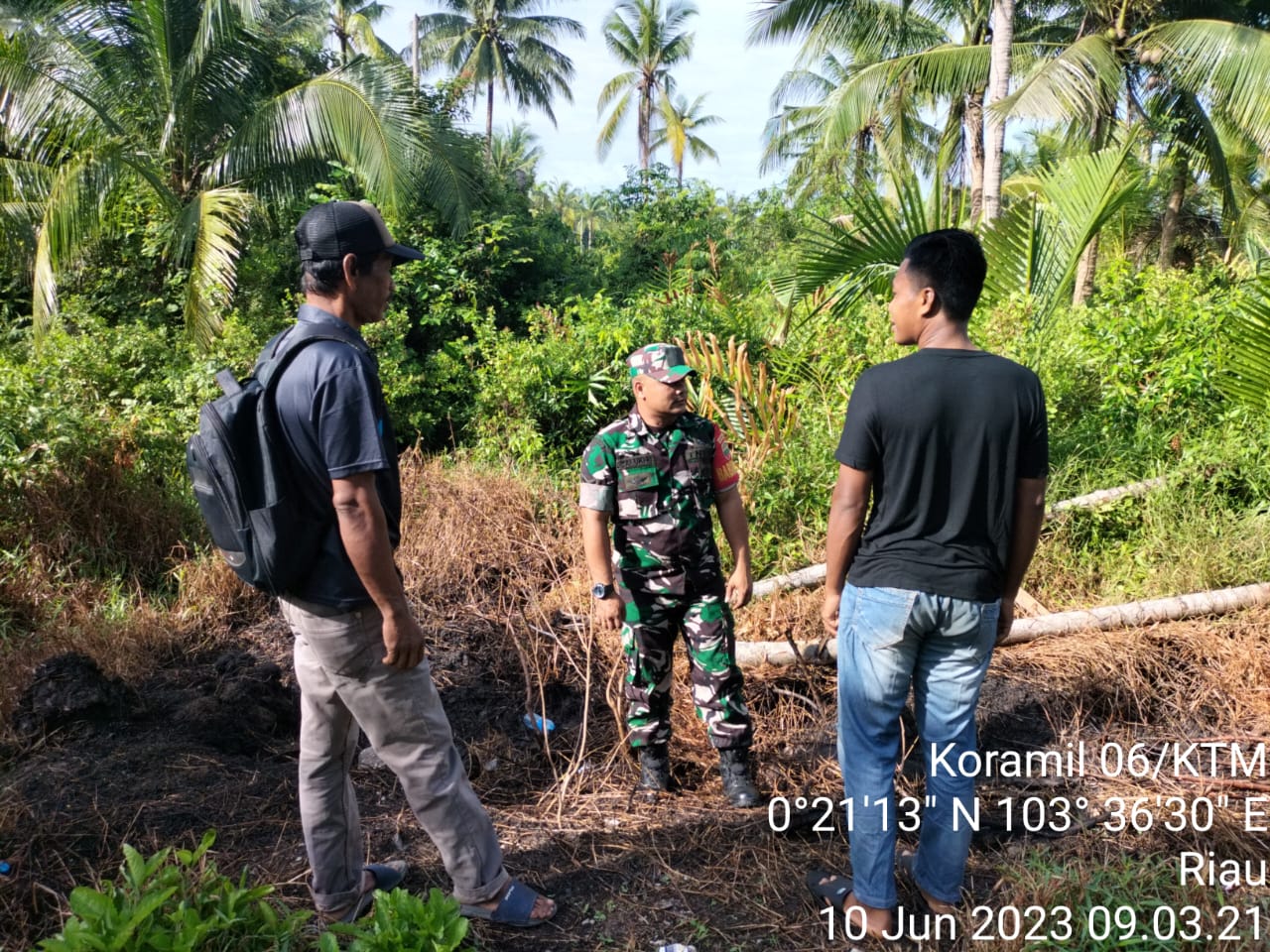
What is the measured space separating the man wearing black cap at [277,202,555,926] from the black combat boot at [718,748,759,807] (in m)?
0.90

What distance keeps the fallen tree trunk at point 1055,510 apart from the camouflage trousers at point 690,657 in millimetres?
1278

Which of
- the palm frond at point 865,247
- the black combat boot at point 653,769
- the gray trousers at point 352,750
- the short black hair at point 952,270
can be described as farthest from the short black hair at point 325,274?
the palm frond at point 865,247

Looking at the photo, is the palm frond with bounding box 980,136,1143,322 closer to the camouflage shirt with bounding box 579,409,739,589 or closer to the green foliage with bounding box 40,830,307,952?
the camouflage shirt with bounding box 579,409,739,589

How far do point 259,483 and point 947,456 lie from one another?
1688mm

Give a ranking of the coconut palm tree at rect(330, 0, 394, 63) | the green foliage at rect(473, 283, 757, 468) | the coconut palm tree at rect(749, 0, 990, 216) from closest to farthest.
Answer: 1. the green foliage at rect(473, 283, 757, 468)
2. the coconut palm tree at rect(749, 0, 990, 216)
3. the coconut palm tree at rect(330, 0, 394, 63)

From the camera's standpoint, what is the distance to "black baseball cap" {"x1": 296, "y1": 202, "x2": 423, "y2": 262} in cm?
220

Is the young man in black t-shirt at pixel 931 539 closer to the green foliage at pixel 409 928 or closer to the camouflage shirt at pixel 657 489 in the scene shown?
the camouflage shirt at pixel 657 489

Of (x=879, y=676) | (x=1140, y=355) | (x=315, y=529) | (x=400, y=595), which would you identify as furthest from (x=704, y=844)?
(x=1140, y=355)

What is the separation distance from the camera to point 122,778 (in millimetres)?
3148

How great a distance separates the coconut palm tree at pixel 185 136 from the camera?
8984 mm

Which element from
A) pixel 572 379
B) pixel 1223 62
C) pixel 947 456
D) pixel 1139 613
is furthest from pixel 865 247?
pixel 1223 62

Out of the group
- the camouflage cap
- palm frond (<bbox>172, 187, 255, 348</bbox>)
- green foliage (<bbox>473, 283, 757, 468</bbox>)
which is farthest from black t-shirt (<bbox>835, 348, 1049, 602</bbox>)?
palm frond (<bbox>172, 187, 255, 348</bbox>)

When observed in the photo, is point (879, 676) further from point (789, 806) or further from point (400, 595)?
point (400, 595)

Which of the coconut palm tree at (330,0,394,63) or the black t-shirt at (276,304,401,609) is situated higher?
the coconut palm tree at (330,0,394,63)
